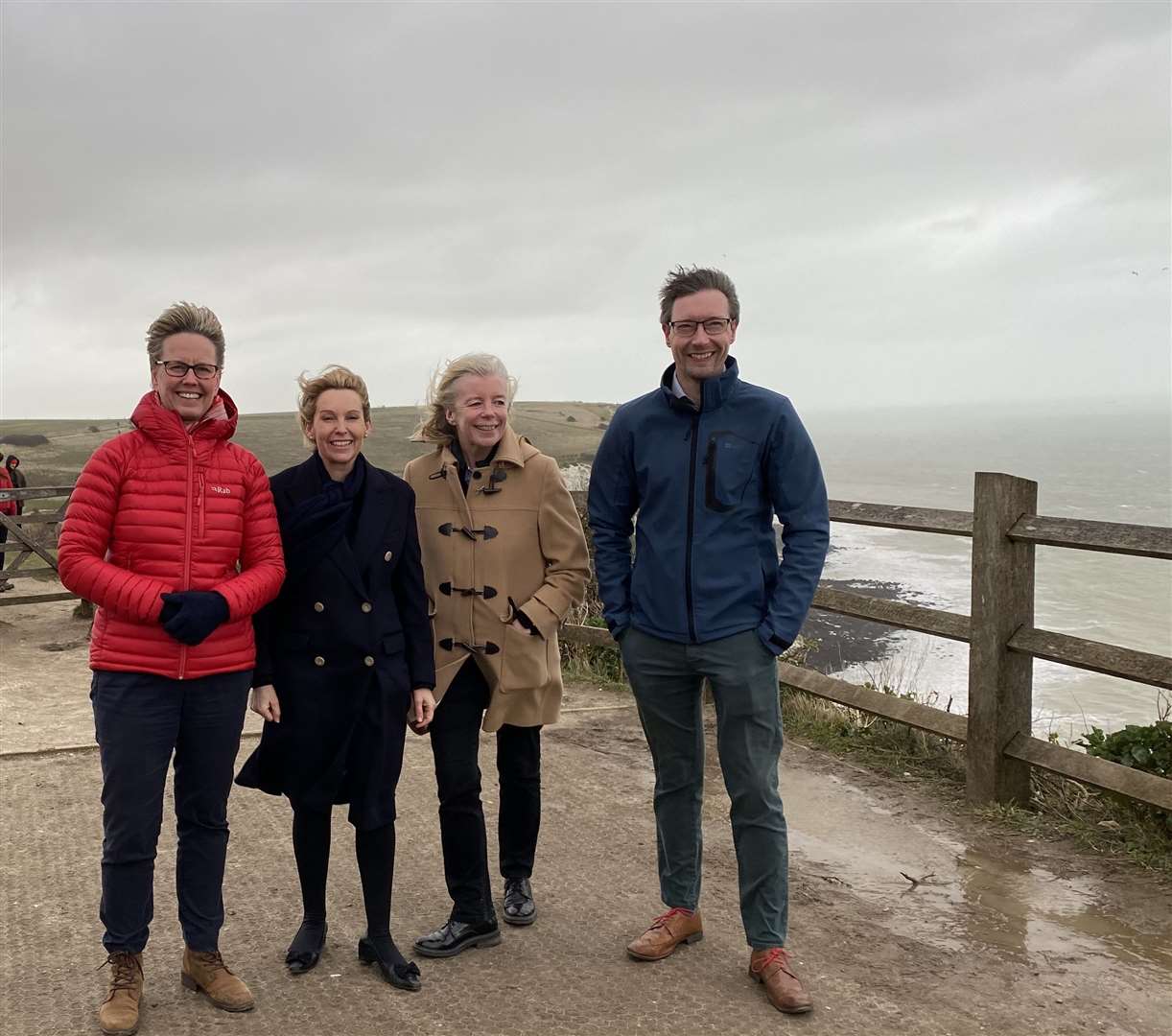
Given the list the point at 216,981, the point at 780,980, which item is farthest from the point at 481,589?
the point at 780,980

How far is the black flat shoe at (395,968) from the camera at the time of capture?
3.40 metres

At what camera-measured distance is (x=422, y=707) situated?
3504 millimetres

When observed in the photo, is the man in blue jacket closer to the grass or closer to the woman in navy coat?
the woman in navy coat

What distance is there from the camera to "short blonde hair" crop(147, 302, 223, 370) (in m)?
3.24

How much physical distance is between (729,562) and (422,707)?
1.03 metres

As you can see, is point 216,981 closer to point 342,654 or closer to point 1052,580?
point 342,654

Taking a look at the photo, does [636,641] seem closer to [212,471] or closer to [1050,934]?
[212,471]

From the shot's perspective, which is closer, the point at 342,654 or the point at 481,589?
the point at 342,654

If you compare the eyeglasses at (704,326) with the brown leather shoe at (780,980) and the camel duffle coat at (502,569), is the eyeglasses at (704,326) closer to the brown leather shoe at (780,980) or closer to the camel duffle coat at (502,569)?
the camel duffle coat at (502,569)

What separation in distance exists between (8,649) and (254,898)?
7.10 metres

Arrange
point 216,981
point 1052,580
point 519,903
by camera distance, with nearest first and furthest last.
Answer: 1. point 216,981
2. point 519,903
3. point 1052,580

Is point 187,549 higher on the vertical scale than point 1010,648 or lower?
higher

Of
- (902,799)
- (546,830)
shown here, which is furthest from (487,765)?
(902,799)

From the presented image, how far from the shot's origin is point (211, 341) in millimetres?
3297
